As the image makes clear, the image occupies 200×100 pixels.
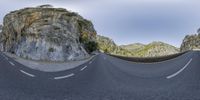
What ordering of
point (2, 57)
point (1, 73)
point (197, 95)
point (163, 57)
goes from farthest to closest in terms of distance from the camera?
1. point (163, 57)
2. point (2, 57)
3. point (1, 73)
4. point (197, 95)

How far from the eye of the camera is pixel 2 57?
25812 mm

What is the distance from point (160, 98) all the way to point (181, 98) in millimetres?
539

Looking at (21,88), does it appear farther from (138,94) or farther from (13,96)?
(138,94)

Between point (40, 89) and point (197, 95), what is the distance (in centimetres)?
448

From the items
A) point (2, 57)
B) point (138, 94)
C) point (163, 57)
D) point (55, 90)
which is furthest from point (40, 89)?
point (163, 57)

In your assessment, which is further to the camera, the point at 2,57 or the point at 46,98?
the point at 2,57

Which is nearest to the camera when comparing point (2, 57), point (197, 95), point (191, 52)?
point (197, 95)

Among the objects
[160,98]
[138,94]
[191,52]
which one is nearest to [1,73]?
[138,94]

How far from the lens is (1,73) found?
1797cm

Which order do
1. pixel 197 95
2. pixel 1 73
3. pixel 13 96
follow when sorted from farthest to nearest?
pixel 1 73 < pixel 197 95 < pixel 13 96

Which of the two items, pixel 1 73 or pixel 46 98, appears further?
pixel 1 73

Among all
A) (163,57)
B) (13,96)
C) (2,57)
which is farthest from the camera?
(163,57)

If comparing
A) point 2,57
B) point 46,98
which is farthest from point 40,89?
point 2,57

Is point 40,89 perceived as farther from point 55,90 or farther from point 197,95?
point 197,95
